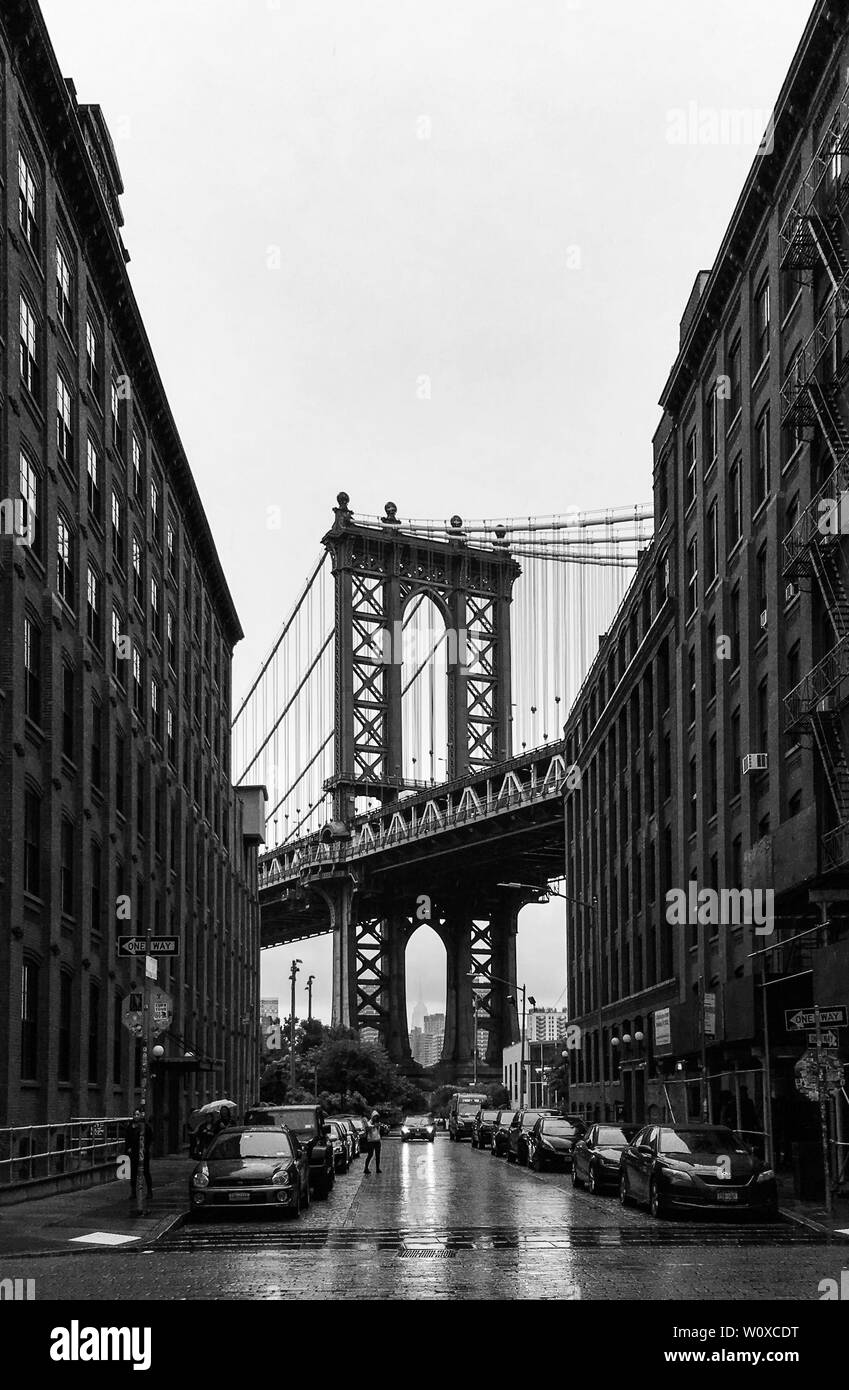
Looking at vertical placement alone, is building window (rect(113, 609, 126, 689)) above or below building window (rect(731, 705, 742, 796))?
above

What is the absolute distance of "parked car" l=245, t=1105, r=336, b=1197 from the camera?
108 feet

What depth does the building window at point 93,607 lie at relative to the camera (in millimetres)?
43625

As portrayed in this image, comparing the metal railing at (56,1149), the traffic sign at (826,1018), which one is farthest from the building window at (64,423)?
the traffic sign at (826,1018)

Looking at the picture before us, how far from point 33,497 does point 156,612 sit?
20.7 meters

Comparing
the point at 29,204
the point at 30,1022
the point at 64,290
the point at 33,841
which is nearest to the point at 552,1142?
the point at 30,1022

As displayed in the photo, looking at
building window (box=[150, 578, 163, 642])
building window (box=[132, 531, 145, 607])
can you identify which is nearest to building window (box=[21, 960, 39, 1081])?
building window (box=[132, 531, 145, 607])

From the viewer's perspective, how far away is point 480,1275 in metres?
17.7

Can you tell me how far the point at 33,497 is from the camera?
37.3 metres

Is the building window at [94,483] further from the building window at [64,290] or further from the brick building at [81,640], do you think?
the building window at [64,290]

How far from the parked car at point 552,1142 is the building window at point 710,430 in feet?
65.5

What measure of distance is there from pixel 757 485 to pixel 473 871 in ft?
287

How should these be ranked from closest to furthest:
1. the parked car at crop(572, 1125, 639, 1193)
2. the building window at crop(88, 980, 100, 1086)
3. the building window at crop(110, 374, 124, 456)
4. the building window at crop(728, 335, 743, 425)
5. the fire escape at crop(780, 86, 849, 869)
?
the parked car at crop(572, 1125, 639, 1193) → the fire escape at crop(780, 86, 849, 869) → the building window at crop(88, 980, 100, 1086) → the building window at crop(110, 374, 124, 456) → the building window at crop(728, 335, 743, 425)

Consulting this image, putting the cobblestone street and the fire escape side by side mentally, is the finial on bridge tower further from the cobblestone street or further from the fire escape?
the cobblestone street

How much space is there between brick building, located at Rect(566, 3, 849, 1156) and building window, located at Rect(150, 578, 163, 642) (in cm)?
1691
